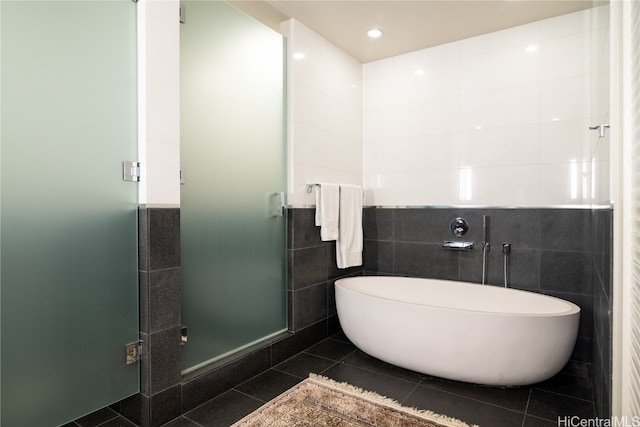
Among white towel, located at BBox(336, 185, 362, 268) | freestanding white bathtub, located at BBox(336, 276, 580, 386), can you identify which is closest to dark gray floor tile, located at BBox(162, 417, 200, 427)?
freestanding white bathtub, located at BBox(336, 276, 580, 386)

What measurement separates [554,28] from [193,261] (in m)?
2.99

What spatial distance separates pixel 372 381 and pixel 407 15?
2.55 m

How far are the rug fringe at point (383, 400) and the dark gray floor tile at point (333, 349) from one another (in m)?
→ 0.35

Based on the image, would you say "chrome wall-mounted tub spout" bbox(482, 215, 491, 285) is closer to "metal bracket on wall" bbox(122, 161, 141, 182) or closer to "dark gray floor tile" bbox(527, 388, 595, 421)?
"dark gray floor tile" bbox(527, 388, 595, 421)

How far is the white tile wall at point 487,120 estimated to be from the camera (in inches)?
104

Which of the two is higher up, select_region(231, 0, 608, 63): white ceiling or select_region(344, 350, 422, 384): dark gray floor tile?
select_region(231, 0, 608, 63): white ceiling

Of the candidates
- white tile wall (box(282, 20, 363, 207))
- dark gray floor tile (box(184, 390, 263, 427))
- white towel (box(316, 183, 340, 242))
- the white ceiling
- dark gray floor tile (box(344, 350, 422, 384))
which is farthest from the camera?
white towel (box(316, 183, 340, 242))

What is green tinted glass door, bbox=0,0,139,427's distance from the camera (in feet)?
4.75

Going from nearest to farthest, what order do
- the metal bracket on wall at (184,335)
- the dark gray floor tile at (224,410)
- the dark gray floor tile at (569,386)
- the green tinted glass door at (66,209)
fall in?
the green tinted glass door at (66,209) < the dark gray floor tile at (224,410) < the metal bracket on wall at (184,335) < the dark gray floor tile at (569,386)

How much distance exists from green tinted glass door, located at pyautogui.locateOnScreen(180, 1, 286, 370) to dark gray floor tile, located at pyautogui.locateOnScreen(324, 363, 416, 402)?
55 centimetres

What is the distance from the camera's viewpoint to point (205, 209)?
2.17 meters

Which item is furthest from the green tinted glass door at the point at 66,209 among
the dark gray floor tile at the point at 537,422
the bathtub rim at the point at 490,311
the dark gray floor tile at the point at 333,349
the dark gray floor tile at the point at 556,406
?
the dark gray floor tile at the point at 556,406

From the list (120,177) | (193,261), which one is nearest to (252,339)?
(193,261)

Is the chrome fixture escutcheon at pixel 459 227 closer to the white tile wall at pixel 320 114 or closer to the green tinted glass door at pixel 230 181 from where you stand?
the white tile wall at pixel 320 114
